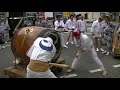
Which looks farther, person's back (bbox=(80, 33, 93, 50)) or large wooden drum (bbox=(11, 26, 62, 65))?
person's back (bbox=(80, 33, 93, 50))

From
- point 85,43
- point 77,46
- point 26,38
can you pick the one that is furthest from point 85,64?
point 26,38

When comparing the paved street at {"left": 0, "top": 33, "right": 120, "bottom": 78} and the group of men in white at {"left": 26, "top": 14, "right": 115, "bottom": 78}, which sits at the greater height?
the group of men in white at {"left": 26, "top": 14, "right": 115, "bottom": 78}

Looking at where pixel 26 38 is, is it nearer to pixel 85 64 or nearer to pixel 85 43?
pixel 85 43

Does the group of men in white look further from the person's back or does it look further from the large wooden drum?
the large wooden drum

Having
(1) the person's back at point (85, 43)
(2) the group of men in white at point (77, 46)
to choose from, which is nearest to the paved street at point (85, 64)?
(2) the group of men in white at point (77, 46)

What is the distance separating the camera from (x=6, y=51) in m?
11.6

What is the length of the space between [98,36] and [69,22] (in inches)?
107

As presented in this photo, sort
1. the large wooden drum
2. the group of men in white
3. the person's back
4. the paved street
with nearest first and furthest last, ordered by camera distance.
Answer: the group of men in white
the large wooden drum
the person's back
the paved street

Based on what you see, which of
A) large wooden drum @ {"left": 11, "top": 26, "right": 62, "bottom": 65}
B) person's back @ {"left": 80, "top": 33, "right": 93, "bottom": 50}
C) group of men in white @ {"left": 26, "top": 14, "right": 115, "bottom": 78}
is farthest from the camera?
person's back @ {"left": 80, "top": 33, "right": 93, "bottom": 50}

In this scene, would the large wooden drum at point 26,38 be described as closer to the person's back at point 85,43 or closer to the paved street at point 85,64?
the person's back at point 85,43

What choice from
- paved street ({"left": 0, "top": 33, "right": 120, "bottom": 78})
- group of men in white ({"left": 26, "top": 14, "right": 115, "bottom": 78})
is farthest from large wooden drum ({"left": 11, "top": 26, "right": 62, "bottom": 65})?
paved street ({"left": 0, "top": 33, "right": 120, "bottom": 78})

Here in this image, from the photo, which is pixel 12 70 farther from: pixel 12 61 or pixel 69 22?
pixel 69 22

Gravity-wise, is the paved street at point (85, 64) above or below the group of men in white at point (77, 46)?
below
